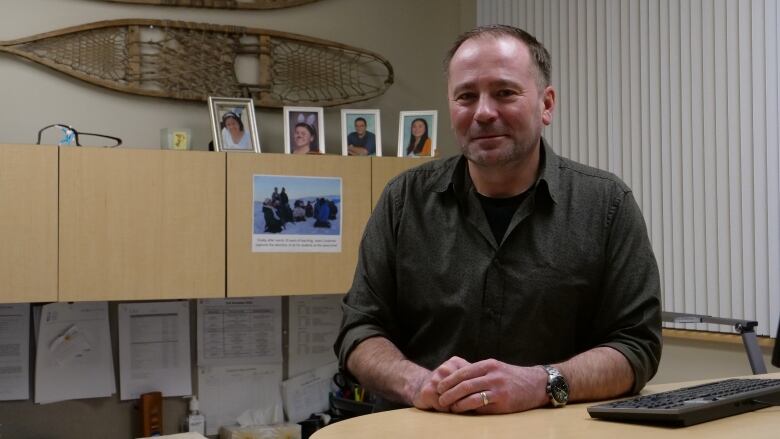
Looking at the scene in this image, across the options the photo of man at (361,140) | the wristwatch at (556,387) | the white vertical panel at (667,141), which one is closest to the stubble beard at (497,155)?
the wristwatch at (556,387)

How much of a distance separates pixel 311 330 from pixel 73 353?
869 millimetres

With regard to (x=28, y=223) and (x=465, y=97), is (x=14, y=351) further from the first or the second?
(x=465, y=97)

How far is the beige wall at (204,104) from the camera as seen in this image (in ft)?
9.52

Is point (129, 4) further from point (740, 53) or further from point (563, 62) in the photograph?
point (740, 53)

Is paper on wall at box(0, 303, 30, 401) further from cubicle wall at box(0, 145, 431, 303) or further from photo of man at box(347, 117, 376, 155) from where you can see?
photo of man at box(347, 117, 376, 155)

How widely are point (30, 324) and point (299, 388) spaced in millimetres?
991

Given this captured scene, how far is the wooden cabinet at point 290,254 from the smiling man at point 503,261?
4.25ft

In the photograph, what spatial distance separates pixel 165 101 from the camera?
311 centimetres

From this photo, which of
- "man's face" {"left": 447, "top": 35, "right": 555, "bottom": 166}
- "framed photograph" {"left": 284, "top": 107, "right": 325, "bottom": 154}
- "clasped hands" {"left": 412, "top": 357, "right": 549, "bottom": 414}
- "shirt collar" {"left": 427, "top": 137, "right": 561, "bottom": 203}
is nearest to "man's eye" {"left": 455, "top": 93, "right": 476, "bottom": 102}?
"man's face" {"left": 447, "top": 35, "right": 555, "bottom": 166}

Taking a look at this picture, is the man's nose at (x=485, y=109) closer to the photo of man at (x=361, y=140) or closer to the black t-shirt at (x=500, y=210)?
the black t-shirt at (x=500, y=210)

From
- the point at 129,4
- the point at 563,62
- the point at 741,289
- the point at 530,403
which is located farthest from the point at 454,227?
the point at 129,4

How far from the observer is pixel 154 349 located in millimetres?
3094

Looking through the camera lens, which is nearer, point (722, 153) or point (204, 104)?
point (722, 153)

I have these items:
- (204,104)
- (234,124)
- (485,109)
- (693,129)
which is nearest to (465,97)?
(485,109)
